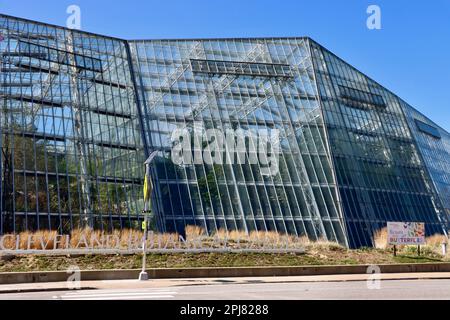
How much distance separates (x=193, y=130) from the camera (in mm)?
42406

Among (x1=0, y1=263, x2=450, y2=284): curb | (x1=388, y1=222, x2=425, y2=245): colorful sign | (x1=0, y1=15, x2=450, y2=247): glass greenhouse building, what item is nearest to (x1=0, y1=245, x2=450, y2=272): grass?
(x1=388, y1=222, x2=425, y2=245): colorful sign

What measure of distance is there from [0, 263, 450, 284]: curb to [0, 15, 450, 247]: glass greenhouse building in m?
9.41

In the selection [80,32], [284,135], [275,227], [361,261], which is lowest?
[361,261]

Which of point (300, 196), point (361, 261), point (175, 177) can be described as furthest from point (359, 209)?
point (175, 177)

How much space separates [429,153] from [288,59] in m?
21.7

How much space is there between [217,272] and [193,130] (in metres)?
19.6

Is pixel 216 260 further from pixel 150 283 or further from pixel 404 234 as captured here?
pixel 404 234

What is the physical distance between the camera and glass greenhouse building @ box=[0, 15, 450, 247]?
36312 millimetres

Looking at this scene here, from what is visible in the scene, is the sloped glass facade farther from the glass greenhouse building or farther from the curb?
the curb

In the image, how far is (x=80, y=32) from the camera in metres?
46.0

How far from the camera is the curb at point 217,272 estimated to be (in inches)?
845

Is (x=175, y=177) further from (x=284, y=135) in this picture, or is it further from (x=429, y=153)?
(x=429, y=153)
